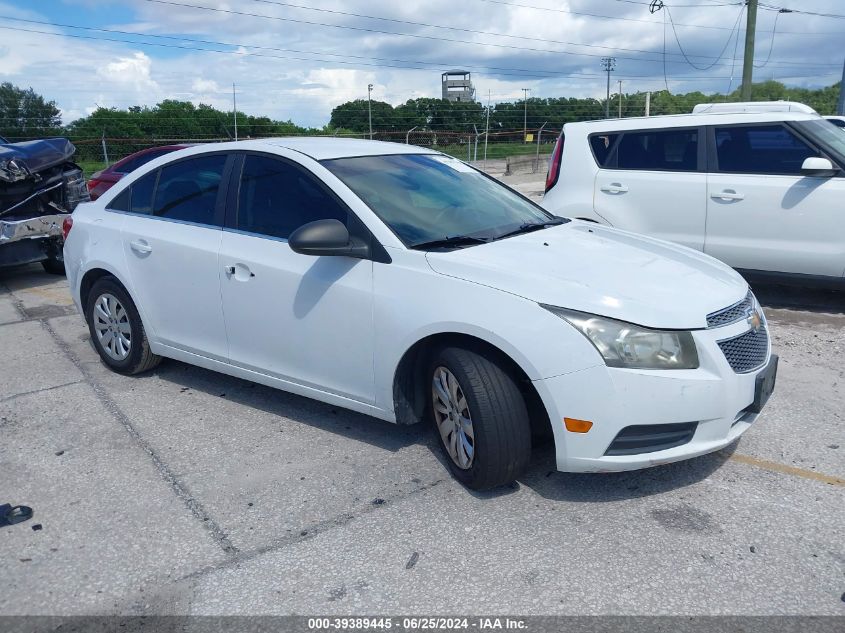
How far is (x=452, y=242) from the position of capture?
3807 mm

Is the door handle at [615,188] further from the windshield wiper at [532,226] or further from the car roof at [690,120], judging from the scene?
the windshield wiper at [532,226]

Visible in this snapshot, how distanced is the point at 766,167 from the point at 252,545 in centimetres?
560

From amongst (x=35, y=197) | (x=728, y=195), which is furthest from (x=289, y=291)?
(x=35, y=197)

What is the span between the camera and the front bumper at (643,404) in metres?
3.11

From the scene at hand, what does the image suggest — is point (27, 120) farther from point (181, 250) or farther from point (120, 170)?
point (181, 250)

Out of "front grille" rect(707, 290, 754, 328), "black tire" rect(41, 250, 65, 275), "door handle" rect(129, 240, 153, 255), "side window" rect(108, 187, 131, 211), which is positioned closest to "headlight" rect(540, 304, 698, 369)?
"front grille" rect(707, 290, 754, 328)

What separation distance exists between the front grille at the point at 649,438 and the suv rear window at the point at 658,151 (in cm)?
438

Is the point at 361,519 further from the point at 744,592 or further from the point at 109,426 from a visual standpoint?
the point at 109,426

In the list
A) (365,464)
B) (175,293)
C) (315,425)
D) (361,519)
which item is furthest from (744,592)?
(175,293)

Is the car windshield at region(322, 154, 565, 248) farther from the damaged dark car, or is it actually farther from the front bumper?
the damaged dark car

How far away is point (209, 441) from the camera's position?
4.25 metres

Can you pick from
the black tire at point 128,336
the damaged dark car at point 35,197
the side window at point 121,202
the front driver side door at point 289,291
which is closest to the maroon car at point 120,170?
the damaged dark car at point 35,197

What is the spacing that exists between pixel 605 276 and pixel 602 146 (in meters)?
4.41

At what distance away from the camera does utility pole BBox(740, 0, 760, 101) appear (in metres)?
21.5
